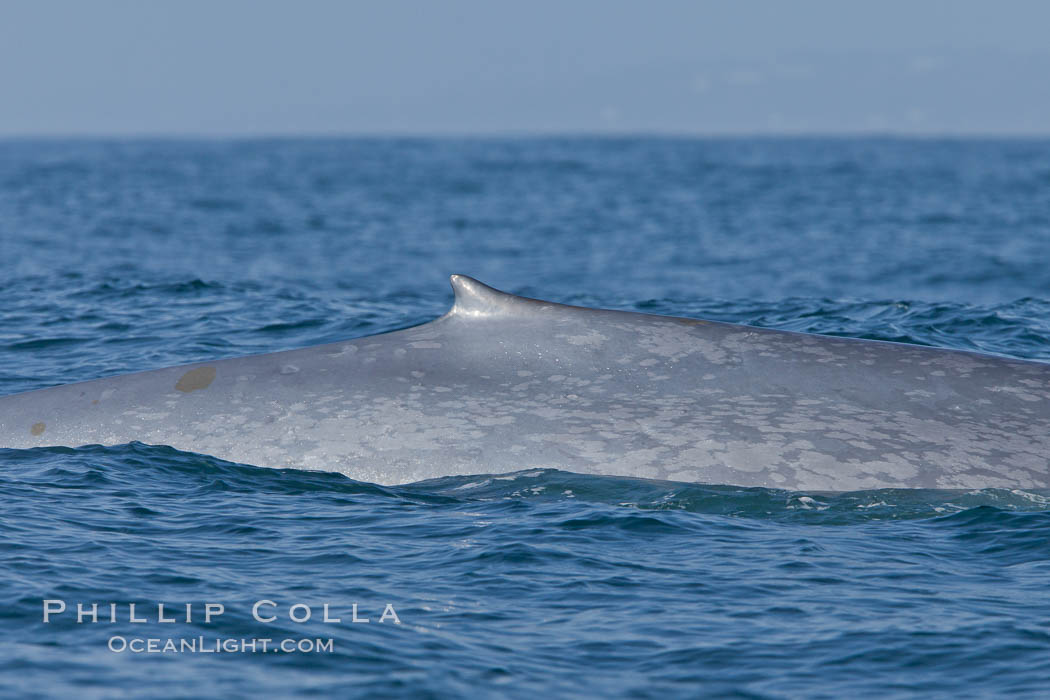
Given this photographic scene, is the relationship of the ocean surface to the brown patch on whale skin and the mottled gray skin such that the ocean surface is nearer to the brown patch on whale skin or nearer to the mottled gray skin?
the mottled gray skin

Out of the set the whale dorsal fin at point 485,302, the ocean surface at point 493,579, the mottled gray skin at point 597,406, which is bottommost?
the ocean surface at point 493,579

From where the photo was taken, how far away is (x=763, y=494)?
9.66m

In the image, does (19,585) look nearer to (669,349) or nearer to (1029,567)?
(669,349)

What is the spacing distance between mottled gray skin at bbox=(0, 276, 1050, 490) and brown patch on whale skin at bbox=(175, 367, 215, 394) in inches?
0.6

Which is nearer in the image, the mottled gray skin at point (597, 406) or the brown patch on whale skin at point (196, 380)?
the mottled gray skin at point (597, 406)

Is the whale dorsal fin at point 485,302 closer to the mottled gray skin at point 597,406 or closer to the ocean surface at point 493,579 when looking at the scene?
the mottled gray skin at point 597,406

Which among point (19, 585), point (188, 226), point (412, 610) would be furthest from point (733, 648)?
point (188, 226)

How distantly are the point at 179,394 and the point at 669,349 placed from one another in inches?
151

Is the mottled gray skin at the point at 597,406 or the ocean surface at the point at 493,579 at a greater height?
the mottled gray skin at the point at 597,406

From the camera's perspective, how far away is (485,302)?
10828 millimetres

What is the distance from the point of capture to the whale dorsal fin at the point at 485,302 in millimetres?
10773

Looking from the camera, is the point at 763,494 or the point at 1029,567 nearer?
the point at 1029,567

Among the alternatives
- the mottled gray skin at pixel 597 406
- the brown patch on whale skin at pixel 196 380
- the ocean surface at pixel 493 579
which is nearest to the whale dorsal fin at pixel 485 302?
the mottled gray skin at pixel 597 406

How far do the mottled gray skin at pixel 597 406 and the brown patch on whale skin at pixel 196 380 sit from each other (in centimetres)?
1
